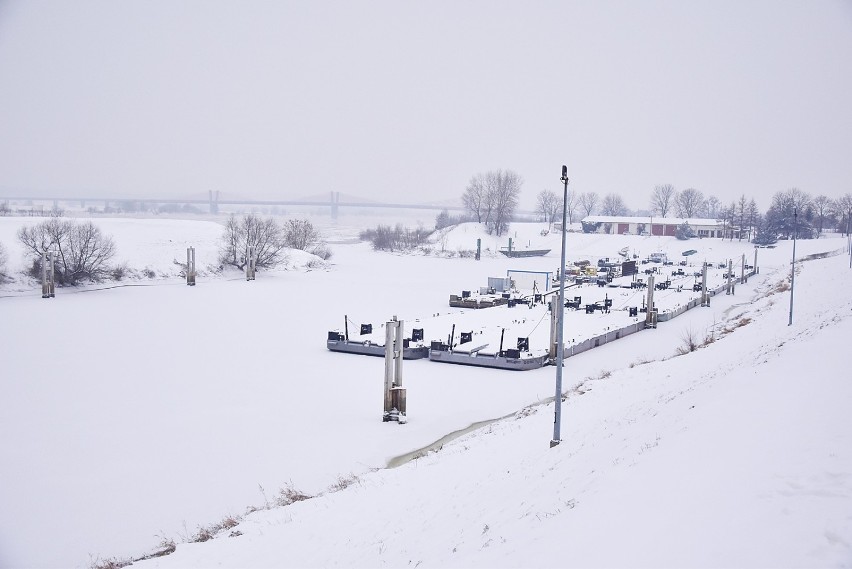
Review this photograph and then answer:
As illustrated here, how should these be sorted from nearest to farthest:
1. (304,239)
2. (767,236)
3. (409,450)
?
(409,450)
(304,239)
(767,236)

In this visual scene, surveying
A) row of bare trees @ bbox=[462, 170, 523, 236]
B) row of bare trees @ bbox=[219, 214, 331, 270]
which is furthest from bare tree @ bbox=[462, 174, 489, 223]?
row of bare trees @ bbox=[219, 214, 331, 270]

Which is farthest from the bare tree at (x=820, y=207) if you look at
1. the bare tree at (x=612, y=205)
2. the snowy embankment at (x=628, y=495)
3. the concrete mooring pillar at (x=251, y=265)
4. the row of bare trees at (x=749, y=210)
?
the snowy embankment at (x=628, y=495)

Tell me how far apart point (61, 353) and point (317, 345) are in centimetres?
786

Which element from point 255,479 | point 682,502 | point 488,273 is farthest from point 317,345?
point 488,273

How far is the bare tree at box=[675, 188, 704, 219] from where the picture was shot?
133 metres

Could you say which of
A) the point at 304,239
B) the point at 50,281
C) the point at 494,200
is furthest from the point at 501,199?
the point at 50,281

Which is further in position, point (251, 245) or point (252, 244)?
point (252, 244)

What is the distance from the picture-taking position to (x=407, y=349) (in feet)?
74.6

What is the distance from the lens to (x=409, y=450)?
13.8 meters

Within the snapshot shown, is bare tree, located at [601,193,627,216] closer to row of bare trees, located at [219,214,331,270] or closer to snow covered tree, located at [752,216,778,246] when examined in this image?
snow covered tree, located at [752,216,778,246]

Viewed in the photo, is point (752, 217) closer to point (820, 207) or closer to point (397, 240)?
point (820, 207)

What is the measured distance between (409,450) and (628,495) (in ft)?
24.4

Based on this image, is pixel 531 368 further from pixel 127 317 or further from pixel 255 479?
pixel 127 317

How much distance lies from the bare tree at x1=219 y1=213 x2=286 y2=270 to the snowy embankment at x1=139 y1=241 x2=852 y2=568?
43.7 metres
